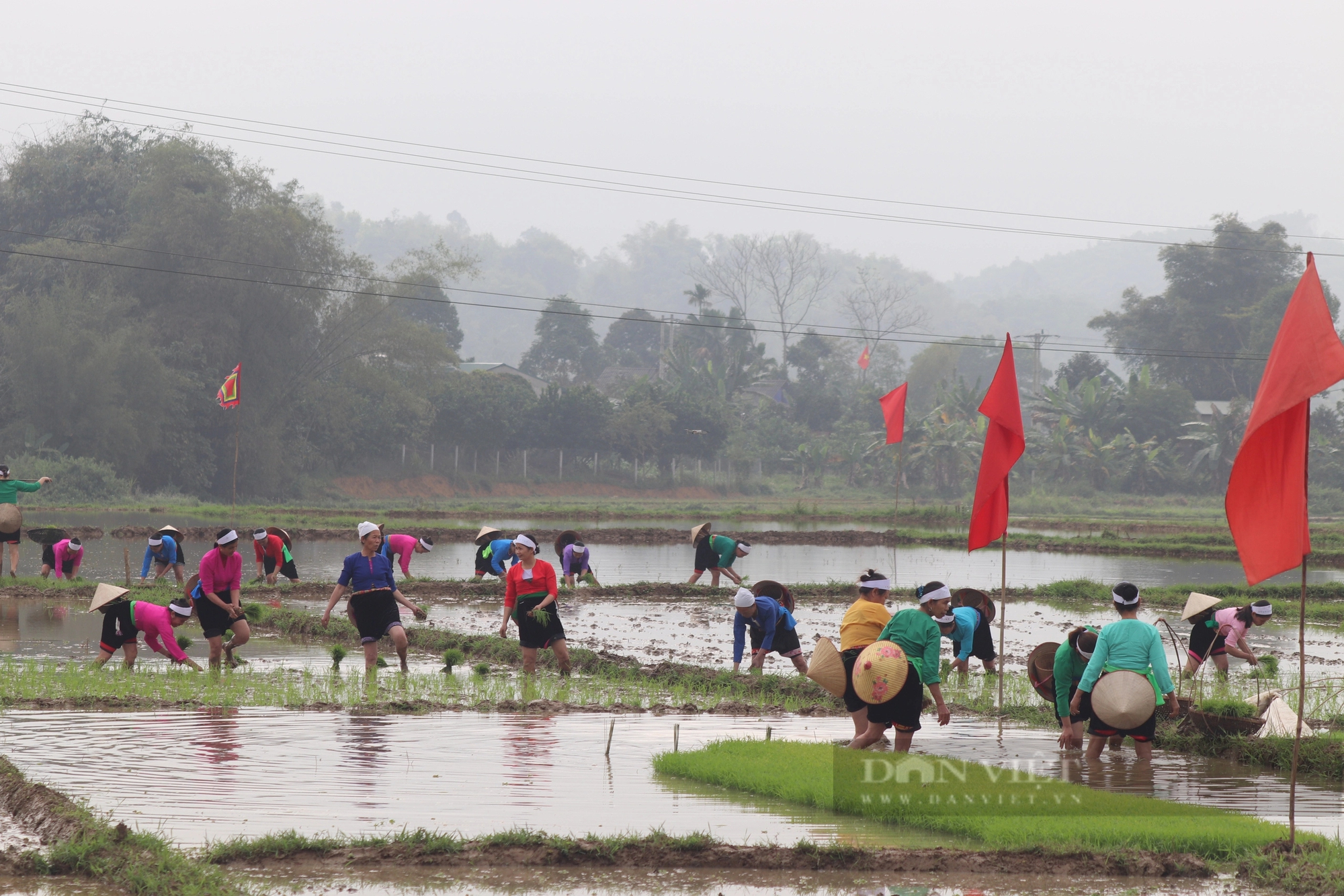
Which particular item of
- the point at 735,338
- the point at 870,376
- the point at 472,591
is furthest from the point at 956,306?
the point at 472,591

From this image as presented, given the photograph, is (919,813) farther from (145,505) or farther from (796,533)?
(145,505)

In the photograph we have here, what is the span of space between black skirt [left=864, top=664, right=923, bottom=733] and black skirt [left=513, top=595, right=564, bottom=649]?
4.48m

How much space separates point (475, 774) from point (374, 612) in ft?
16.0

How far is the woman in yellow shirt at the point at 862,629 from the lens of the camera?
9.32 m

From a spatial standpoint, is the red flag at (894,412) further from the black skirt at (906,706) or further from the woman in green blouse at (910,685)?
the black skirt at (906,706)

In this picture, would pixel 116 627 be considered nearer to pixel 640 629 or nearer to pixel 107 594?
pixel 107 594

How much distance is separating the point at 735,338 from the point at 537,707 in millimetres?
73337

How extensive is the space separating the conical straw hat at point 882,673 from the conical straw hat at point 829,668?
1.22 ft

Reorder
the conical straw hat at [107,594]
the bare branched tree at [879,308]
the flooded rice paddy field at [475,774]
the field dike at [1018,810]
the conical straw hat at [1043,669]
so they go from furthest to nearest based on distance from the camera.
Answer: the bare branched tree at [879,308] → the conical straw hat at [107,594] → the conical straw hat at [1043,669] → the flooded rice paddy field at [475,774] → the field dike at [1018,810]

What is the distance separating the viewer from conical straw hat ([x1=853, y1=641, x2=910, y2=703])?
8.86m

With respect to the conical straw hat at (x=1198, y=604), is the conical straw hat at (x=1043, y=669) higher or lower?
lower

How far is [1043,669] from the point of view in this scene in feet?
34.3

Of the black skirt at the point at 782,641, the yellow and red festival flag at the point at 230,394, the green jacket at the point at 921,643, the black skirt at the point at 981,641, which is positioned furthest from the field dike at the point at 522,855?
the yellow and red festival flag at the point at 230,394

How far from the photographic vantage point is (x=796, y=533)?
3738 centimetres
